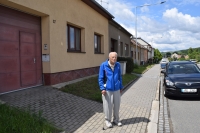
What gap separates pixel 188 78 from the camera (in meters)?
7.99

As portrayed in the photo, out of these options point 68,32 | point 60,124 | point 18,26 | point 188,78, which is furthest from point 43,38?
point 188,78

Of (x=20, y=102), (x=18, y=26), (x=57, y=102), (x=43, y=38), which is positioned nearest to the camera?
(x=20, y=102)

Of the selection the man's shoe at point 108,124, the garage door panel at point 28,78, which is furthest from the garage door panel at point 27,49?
the man's shoe at point 108,124

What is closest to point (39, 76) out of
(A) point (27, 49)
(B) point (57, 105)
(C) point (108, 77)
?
(A) point (27, 49)

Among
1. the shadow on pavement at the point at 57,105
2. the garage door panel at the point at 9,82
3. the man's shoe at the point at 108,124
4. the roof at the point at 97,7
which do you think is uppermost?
the roof at the point at 97,7

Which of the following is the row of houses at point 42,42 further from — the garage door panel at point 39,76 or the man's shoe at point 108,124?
the man's shoe at point 108,124

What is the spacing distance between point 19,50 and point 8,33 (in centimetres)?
71

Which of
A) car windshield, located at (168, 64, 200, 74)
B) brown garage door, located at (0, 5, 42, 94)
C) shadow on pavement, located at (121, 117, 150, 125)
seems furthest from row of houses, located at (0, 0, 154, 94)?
car windshield, located at (168, 64, 200, 74)

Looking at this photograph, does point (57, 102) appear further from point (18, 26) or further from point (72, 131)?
point (18, 26)

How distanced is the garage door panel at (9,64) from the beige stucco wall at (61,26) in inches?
55.4

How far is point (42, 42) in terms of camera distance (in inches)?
310

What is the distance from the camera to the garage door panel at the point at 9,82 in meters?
6.13

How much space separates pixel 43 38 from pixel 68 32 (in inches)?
90.1

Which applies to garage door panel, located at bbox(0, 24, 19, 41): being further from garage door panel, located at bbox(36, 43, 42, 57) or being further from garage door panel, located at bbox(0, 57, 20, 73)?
garage door panel, located at bbox(36, 43, 42, 57)
